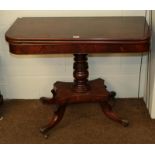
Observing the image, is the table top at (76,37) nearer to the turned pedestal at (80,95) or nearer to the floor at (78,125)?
the turned pedestal at (80,95)

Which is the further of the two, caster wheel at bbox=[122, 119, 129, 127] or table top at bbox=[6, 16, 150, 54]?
caster wheel at bbox=[122, 119, 129, 127]

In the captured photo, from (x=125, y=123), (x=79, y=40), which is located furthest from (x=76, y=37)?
(x=125, y=123)

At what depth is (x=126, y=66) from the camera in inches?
81.0

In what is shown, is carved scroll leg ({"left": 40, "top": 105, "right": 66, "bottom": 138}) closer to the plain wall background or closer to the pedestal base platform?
the pedestal base platform

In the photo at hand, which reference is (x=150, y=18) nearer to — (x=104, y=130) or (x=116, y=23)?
(x=116, y=23)

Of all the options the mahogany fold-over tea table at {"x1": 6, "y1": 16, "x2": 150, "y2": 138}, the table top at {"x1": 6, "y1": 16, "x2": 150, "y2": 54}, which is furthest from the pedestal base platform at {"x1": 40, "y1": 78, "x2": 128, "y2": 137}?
the table top at {"x1": 6, "y1": 16, "x2": 150, "y2": 54}

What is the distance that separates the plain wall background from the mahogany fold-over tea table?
0.30m

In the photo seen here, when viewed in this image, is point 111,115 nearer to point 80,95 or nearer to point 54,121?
point 80,95

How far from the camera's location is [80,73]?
1763 mm

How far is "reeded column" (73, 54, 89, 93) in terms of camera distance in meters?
1.72

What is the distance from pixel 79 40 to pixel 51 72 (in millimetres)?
768

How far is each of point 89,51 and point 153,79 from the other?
2.21 feet

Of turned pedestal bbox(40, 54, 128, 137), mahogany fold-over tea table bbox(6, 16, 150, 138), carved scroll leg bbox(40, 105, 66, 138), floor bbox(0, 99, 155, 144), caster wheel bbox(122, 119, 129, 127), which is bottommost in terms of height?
floor bbox(0, 99, 155, 144)
